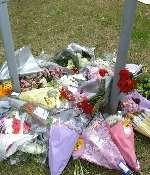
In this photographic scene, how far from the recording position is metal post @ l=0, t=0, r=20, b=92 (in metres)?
3.90

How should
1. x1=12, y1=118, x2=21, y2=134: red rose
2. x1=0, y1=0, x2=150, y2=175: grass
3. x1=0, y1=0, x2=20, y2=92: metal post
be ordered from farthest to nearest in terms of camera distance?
x1=0, y1=0, x2=150, y2=175: grass
x1=12, y1=118, x2=21, y2=134: red rose
x1=0, y1=0, x2=20, y2=92: metal post

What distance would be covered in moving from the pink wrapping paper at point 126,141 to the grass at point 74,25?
1.31 metres

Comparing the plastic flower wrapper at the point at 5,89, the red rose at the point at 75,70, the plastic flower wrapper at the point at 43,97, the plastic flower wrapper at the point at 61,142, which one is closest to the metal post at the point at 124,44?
the plastic flower wrapper at the point at 61,142

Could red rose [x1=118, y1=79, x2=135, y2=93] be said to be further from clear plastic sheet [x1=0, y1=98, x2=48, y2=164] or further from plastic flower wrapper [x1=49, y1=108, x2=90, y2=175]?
clear plastic sheet [x1=0, y1=98, x2=48, y2=164]

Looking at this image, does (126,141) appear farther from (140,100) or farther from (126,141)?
(140,100)

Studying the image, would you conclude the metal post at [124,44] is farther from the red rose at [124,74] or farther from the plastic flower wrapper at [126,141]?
the plastic flower wrapper at [126,141]

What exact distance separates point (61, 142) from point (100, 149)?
0.40 m

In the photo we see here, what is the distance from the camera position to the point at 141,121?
439cm

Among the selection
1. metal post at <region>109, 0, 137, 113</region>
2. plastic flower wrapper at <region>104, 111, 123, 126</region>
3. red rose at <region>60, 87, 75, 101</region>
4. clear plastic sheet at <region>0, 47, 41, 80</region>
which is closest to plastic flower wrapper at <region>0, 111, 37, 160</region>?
red rose at <region>60, 87, 75, 101</region>

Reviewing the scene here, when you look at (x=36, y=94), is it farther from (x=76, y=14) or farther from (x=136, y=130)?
(x=76, y=14)

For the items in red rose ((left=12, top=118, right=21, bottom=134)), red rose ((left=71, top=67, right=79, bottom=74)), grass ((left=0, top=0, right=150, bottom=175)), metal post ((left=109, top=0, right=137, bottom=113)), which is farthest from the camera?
grass ((left=0, top=0, right=150, bottom=175))

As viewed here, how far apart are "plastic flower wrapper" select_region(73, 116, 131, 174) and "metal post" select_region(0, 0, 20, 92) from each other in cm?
95

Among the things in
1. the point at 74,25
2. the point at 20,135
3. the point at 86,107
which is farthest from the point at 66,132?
the point at 74,25

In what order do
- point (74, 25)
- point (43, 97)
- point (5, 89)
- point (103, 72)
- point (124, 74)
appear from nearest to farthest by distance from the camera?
point (124, 74) → point (43, 97) → point (5, 89) → point (103, 72) → point (74, 25)
